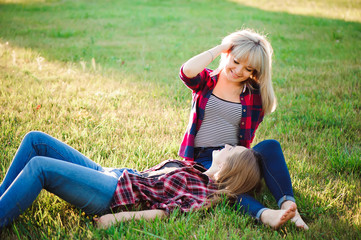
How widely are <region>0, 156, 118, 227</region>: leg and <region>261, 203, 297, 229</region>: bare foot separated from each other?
1.23 m

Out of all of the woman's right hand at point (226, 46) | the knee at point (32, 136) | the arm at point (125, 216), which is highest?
the woman's right hand at point (226, 46)

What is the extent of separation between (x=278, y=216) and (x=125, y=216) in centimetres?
118

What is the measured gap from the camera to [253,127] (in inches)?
132

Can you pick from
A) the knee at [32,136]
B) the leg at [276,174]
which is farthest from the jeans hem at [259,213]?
the knee at [32,136]

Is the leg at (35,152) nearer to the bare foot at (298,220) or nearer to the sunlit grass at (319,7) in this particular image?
the bare foot at (298,220)

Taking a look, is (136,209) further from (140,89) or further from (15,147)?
(140,89)

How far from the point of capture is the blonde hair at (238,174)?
2625mm

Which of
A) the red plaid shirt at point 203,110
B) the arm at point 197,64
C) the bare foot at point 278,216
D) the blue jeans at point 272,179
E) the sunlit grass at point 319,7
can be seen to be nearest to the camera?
the bare foot at point 278,216

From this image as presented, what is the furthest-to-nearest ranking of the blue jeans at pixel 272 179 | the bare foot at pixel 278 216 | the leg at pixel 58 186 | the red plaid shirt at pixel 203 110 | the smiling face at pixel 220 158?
the red plaid shirt at pixel 203 110, the smiling face at pixel 220 158, the blue jeans at pixel 272 179, the bare foot at pixel 278 216, the leg at pixel 58 186

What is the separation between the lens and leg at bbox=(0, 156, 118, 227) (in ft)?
6.78

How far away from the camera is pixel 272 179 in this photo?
272 cm

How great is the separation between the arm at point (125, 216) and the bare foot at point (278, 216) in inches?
32.1

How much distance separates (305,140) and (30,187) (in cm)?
329

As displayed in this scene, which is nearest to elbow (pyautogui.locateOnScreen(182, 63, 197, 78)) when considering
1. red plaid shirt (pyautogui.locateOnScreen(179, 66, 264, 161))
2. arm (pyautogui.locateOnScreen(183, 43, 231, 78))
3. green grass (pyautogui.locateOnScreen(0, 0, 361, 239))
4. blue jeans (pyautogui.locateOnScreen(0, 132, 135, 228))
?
arm (pyautogui.locateOnScreen(183, 43, 231, 78))
